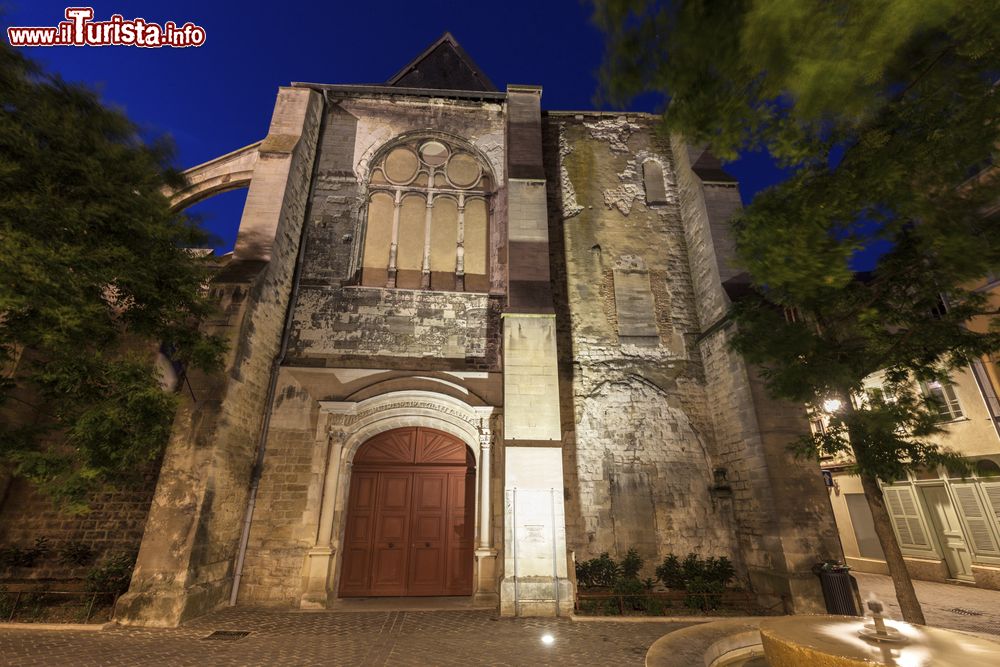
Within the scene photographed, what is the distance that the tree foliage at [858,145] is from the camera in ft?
9.02

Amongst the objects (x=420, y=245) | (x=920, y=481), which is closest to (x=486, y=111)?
(x=420, y=245)

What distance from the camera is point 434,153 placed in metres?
10.7

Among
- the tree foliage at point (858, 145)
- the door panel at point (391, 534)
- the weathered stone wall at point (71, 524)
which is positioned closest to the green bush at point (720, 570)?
the tree foliage at point (858, 145)

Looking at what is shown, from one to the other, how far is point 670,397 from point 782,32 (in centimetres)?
707

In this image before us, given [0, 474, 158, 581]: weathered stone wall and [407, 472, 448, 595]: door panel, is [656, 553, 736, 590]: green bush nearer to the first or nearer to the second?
[407, 472, 448, 595]: door panel

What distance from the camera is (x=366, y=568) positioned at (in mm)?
7355

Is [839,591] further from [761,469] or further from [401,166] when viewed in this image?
[401,166]

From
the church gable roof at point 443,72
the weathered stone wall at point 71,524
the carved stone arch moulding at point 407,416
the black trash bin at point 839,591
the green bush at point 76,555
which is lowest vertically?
the black trash bin at point 839,591

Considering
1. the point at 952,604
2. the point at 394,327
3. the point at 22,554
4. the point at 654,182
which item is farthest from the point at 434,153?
the point at 952,604

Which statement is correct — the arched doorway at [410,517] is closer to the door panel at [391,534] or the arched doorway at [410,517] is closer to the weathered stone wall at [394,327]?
the door panel at [391,534]

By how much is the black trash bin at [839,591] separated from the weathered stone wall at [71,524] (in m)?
10.5

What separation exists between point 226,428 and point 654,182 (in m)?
10.6

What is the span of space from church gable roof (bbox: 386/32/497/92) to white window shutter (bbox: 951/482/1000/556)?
1487 cm

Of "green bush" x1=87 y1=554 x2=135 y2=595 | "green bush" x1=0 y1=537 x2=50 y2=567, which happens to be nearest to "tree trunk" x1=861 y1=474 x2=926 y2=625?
"green bush" x1=87 y1=554 x2=135 y2=595
